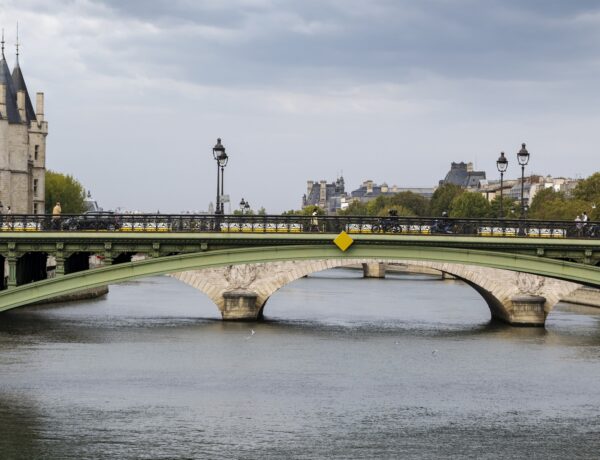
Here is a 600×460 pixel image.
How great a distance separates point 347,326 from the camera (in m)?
55.4

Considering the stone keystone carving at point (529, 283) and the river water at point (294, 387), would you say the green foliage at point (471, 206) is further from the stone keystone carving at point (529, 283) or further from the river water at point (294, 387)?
the stone keystone carving at point (529, 283)

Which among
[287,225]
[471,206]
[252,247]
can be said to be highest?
[471,206]

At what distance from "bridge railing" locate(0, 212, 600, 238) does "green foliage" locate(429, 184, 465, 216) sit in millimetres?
122774

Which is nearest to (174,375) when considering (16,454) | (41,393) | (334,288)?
(41,393)

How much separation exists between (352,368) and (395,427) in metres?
9.14

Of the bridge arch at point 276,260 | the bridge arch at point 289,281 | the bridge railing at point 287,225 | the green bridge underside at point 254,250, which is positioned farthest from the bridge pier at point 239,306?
the bridge arch at point 276,260

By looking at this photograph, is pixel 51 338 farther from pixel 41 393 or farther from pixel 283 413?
pixel 283 413

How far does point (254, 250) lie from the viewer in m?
42.7

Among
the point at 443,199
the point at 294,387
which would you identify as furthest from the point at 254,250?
the point at 443,199

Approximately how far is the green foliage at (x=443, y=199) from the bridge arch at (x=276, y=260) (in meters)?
124

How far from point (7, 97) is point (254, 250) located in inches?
1600

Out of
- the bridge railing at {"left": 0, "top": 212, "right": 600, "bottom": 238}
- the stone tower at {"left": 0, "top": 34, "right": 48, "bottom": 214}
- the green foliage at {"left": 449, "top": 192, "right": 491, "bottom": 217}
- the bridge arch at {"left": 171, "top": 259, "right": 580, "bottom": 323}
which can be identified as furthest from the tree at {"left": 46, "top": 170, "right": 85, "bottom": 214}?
the bridge railing at {"left": 0, "top": 212, "right": 600, "bottom": 238}

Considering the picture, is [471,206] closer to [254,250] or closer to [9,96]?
[9,96]

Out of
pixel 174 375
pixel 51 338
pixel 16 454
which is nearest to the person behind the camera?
pixel 16 454
